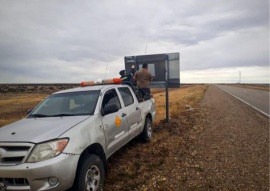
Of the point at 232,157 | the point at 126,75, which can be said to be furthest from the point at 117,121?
the point at 126,75

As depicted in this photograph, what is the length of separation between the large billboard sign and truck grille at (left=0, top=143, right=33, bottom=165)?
25.3 ft

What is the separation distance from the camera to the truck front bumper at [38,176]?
3.34m

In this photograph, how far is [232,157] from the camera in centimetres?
599

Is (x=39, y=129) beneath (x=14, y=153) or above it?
above

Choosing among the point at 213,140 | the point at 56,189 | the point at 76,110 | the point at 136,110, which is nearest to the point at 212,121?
the point at 213,140

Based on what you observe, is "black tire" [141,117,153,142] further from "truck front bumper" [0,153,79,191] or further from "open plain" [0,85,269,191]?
"truck front bumper" [0,153,79,191]

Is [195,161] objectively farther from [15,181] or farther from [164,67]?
[164,67]

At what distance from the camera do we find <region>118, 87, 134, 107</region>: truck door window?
633 centimetres

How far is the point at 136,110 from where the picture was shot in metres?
6.65

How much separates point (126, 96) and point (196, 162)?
2.38 m

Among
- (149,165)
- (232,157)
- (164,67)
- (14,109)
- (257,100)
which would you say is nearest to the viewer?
(149,165)

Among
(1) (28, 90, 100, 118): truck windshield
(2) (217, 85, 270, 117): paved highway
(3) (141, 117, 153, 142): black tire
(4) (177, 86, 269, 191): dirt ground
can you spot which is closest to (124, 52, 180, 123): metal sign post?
(4) (177, 86, 269, 191): dirt ground

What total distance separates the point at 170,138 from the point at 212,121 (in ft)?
11.6

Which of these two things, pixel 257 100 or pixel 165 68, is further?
pixel 257 100
